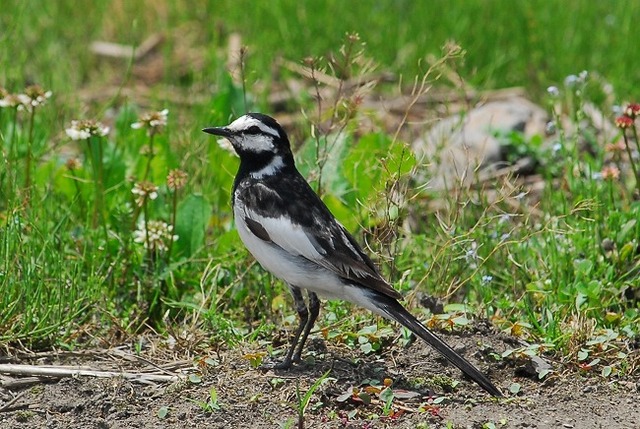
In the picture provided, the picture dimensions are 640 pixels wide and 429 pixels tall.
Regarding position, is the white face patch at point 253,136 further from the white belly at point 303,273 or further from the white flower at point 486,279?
the white flower at point 486,279

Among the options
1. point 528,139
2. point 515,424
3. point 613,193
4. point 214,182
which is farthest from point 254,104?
point 515,424

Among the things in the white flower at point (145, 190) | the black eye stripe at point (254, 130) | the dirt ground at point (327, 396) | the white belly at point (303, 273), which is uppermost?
the black eye stripe at point (254, 130)

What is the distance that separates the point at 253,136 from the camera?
19.0ft

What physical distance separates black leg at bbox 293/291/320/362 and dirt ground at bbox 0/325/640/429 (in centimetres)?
8

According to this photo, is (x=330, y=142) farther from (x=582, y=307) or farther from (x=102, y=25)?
(x=102, y=25)

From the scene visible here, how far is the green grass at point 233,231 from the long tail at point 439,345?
445 mm

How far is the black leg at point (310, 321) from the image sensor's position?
5.54m

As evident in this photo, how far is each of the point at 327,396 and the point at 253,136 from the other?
1.46m

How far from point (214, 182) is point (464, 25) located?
347 centimetres

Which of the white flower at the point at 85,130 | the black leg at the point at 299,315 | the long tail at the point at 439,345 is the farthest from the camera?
the white flower at the point at 85,130

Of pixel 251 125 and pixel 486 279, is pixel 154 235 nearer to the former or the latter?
pixel 251 125

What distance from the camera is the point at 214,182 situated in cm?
736

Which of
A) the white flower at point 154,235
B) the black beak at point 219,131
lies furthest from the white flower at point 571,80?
the white flower at point 154,235

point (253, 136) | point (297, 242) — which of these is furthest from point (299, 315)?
point (253, 136)
